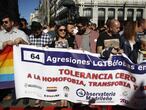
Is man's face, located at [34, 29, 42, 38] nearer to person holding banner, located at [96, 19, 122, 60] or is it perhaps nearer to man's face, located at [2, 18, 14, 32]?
man's face, located at [2, 18, 14, 32]

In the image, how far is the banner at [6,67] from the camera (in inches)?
318

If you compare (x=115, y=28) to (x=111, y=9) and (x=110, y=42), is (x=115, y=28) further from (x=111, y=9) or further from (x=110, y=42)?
(x=111, y=9)

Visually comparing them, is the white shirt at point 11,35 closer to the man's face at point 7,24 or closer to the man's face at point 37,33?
the man's face at point 7,24

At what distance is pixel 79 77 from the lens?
7.82 meters

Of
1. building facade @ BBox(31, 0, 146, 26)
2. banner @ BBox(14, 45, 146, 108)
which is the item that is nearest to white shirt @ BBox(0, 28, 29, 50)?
banner @ BBox(14, 45, 146, 108)

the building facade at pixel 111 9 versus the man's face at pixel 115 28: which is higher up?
the building facade at pixel 111 9

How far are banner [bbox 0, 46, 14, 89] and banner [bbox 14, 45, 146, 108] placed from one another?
29 centimetres

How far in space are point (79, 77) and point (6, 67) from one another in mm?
1383

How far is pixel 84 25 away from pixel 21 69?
16.0ft

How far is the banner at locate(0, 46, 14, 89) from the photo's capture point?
Answer: 26.5 ft

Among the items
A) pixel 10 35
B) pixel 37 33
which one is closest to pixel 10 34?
pixel 10 35

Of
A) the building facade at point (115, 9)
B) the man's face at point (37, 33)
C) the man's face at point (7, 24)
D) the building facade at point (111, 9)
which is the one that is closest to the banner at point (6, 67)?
the man's face at point (7, 24)

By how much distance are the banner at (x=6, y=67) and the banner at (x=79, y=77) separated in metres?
0.29

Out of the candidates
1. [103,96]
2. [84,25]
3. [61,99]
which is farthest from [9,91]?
[84,25]
